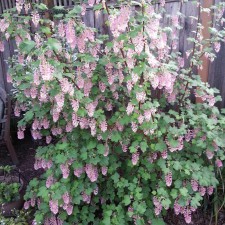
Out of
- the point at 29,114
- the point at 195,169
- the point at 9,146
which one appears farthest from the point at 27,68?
the point at 195,169

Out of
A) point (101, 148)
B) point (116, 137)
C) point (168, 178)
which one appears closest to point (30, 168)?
point (101, 148)

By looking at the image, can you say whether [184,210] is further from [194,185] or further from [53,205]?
[53,205]

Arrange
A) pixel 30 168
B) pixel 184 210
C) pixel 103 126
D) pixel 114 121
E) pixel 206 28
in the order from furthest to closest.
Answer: pixel 30 168 → pixel 206 28 → pixel 184 210 → pixel 114 121 → pixel 103 126

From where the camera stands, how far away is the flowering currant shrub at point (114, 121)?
251cm

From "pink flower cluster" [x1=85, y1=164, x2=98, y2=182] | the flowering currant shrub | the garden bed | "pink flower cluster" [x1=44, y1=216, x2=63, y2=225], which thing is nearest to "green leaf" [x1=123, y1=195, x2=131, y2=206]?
the flowering currant shrub

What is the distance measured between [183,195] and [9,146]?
250cm

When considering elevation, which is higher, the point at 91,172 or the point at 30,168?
the point at 91,172

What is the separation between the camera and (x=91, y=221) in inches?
130

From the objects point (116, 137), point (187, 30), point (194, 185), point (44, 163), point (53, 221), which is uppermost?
point (187, 30)

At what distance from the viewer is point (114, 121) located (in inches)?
112

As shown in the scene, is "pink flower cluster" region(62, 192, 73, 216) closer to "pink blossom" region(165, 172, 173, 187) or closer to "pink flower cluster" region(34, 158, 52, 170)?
"pink flower cluster" region(34, 158, 52, 170)

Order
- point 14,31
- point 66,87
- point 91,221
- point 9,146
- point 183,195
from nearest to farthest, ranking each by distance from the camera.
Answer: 1. point 66,87
2. point 14,31
3. point 183,195
4. point 91,221
5. point 9,146

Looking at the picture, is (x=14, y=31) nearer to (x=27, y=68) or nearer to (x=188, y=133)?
(x=27, y=68)

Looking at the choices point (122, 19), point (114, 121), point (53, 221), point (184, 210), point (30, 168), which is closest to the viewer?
point (122, 19)
